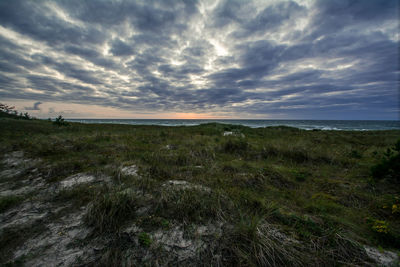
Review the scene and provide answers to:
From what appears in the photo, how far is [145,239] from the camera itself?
237cm

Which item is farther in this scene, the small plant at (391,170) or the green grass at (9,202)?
the small plant at (391,170)

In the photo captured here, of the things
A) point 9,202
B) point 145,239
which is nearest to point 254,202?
point 145,239

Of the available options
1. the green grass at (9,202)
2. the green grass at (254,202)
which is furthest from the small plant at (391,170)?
the green grass at (9,202)

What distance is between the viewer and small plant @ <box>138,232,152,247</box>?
91.2 inches

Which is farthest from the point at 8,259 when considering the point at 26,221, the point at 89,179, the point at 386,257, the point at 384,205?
the point at 384,205

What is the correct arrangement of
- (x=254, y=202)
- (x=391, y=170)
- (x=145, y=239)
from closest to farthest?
(x=145, y=239)
(x=254, y=202)
(x=391, y=170)

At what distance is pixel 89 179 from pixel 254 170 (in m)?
5.26

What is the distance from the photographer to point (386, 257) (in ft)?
7.55

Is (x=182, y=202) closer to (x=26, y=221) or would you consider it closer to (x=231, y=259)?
(x=231, y=259)

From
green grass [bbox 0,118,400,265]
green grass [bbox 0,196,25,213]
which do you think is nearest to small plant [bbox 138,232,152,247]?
green grass [bbox 0,118,400,265]

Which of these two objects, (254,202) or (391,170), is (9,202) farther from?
(391,170)

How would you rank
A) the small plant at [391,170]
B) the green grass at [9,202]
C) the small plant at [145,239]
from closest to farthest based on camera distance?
the small plant at [145,239]
the green grass at [9,202]
the small plant at [391,170]

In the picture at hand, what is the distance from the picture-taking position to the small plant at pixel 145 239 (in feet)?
7.60

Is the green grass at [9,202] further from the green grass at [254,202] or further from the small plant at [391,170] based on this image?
the small plant at [391,170]
